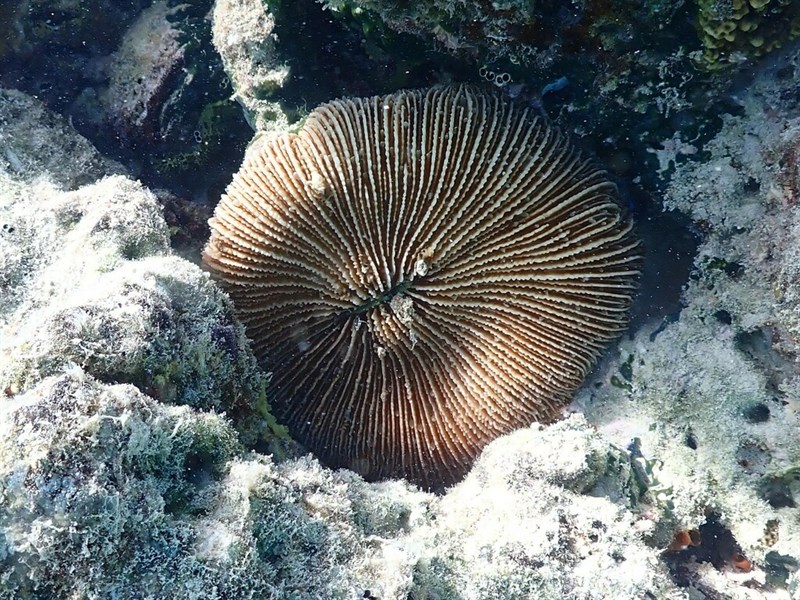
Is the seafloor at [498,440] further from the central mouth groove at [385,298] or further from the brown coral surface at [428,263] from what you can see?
the central mouth groove at [385,298]

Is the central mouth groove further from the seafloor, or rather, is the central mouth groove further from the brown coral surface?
the seafloor

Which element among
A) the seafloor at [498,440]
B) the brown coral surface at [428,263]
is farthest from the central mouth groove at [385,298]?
the seafloor at [498,440]

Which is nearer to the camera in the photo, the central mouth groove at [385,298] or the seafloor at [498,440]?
the seafloor at [498,440]

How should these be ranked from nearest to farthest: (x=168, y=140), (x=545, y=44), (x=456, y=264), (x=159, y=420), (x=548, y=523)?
1. (x=159, y=420)
2. (x=548, y=523)
3. (x=545, y=44)
4. (x=456, y=264)
5. (x=168, y=140)

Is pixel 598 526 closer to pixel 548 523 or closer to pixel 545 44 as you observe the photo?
pixel 548 523

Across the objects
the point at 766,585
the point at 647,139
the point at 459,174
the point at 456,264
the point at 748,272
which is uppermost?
the point at 647,139

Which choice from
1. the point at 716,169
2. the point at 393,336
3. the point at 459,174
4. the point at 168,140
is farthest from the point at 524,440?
the point at 168,140

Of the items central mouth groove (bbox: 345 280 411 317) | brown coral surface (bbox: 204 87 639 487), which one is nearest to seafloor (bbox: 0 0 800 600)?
brown coral surface (bbox: 204 87 639 487)
